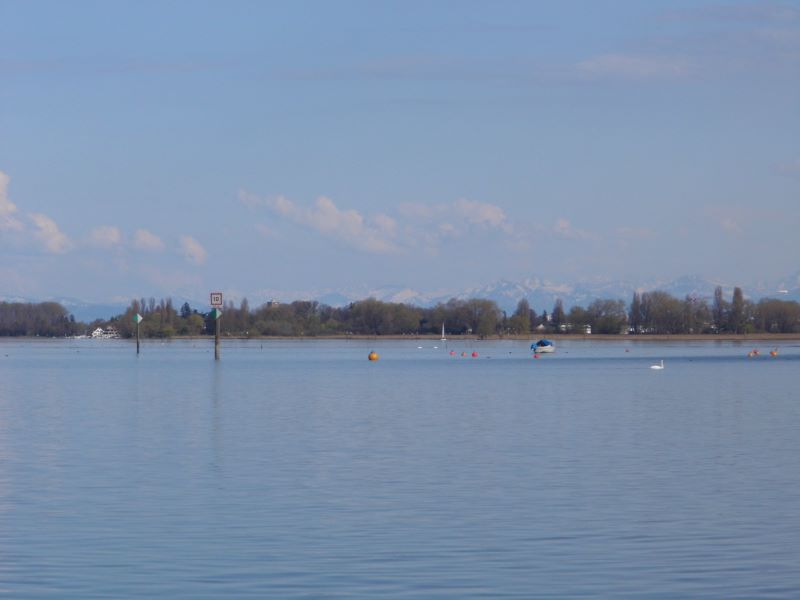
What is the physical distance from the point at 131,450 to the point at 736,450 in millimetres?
12980

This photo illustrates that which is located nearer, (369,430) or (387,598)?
(387,598)

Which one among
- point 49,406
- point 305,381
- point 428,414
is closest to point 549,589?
point 428,414

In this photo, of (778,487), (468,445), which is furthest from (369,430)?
(778,487)

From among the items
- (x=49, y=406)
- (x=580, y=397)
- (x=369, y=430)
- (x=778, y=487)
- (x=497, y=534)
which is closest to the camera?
(x=497, y=534)

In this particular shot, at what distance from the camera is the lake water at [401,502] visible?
14188 mm

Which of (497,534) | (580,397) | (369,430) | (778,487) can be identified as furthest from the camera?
(580,397)

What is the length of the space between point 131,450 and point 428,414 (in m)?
12.8

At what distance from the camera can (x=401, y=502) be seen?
19.9 meters

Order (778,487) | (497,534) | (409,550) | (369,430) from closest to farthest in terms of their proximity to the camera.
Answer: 1. (409,550)
2. (497,534)
3. (778,487)
4. (369,430)

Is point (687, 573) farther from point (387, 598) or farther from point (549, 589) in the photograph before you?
point (387, 598)

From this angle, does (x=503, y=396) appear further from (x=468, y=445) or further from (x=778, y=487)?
(x=778, y=487)

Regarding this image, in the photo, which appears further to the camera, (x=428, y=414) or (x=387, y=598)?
(x=428, y=414)

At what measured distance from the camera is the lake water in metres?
14.2

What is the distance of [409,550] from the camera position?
15.8 meters
